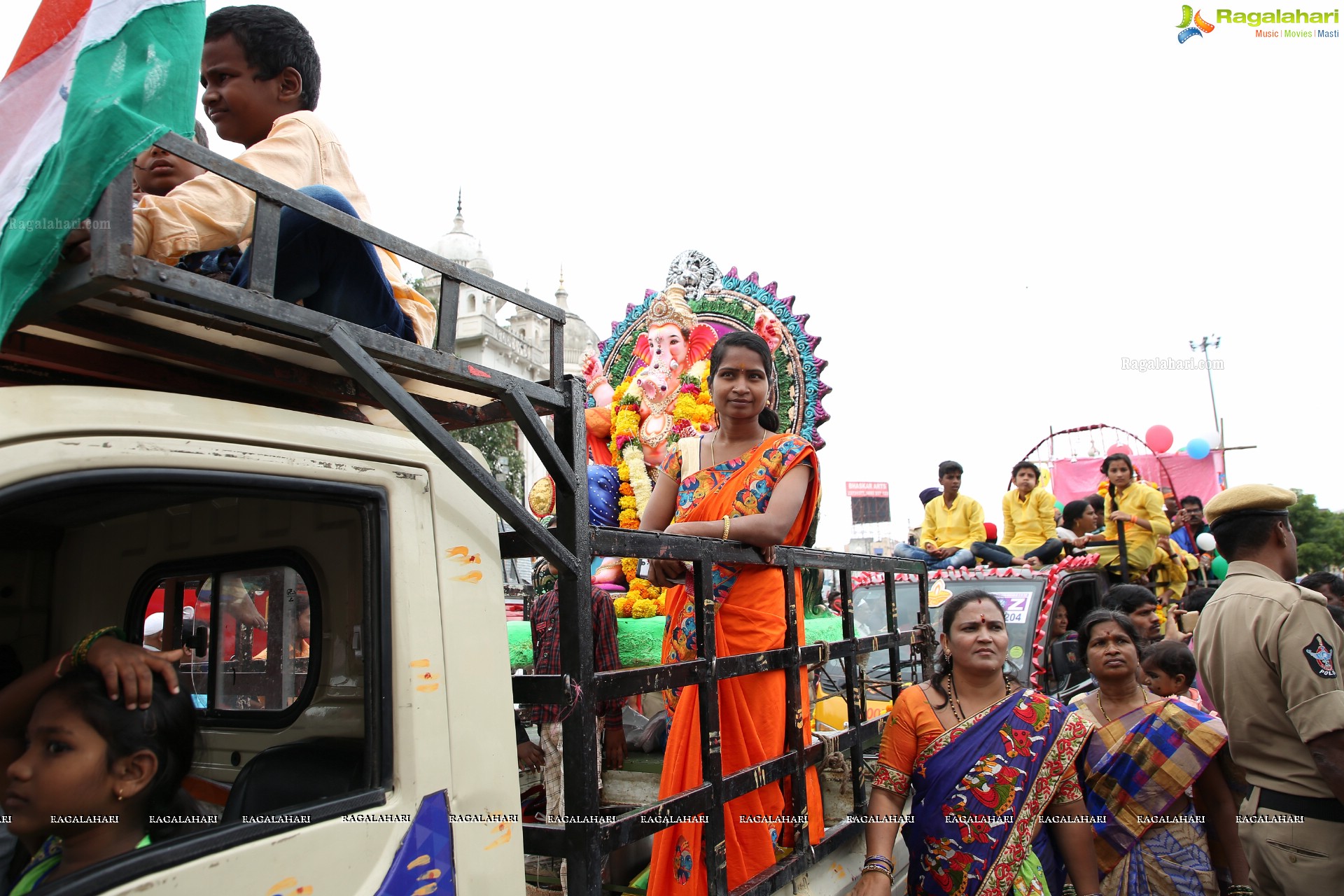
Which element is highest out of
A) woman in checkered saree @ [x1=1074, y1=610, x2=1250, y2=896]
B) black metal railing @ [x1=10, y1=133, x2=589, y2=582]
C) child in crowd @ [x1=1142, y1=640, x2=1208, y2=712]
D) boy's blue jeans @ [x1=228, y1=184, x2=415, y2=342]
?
boy's blue jeans @ [x1=228, y1=184, x2=415, y2=342]

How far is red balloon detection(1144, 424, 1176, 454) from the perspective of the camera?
1490 centimetres

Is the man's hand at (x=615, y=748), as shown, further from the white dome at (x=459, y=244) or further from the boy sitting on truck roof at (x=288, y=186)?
the white dome at (x=459, y=244)

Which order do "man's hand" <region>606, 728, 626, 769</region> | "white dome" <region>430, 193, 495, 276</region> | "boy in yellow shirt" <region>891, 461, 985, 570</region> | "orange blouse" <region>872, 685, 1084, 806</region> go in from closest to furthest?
"orange blouse" <region>872, 685, 1084, 806</region> < "man's hand" <region>606, 728, 626, 769</region> < "boy in yellow shirt" <region>891, 461, 985, 570</region> < "white dome" <region>430, 193, 495, 276</region>

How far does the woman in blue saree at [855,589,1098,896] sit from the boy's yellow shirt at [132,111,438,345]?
6.10ft

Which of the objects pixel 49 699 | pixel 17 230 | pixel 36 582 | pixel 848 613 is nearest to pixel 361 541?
pixel 49 699

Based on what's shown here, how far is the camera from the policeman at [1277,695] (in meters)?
2.66

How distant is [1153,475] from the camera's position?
43.9 feet

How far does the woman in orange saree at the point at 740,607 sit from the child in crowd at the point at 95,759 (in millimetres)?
1276

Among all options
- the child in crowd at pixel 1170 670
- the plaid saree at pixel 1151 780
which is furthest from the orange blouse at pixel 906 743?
the child in crowd at pixel 1170 670

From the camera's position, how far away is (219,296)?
129 cm

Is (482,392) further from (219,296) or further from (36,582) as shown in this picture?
(36,582)

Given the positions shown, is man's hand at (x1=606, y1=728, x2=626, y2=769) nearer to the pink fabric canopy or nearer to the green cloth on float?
the green cloth on float

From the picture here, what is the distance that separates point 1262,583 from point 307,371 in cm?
307

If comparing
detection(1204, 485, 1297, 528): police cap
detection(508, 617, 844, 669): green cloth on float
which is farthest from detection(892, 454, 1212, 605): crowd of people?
detection(1204, 485, 1297, 528): police cap
